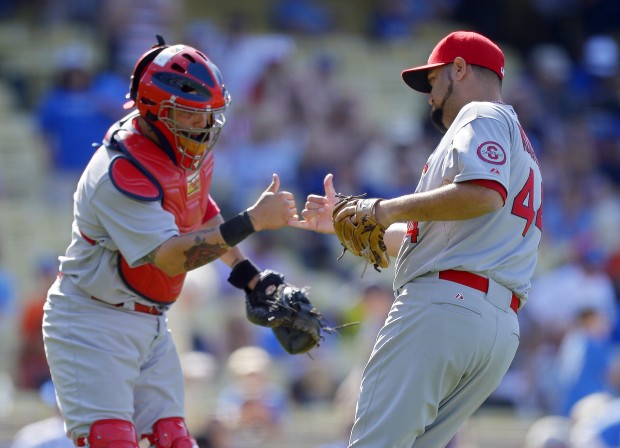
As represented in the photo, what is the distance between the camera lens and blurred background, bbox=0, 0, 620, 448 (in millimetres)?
10125

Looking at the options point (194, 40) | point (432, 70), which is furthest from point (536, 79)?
point (432, 70)

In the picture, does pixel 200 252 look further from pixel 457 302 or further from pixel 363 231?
pixel 457 302

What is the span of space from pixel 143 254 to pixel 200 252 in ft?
0.85

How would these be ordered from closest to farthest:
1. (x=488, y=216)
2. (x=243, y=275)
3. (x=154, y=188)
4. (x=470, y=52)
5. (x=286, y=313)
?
(x=488, y=216) < (x=470, y=52) < (x=154, y=188) < (x=286, y=313) < (x=243, y=275)

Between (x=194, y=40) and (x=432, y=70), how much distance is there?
892cm

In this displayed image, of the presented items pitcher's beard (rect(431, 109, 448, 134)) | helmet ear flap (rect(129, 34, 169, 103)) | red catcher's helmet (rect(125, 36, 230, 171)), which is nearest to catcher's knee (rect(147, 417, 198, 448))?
red catcher's helmet (rect(125, 36, 230, 171))

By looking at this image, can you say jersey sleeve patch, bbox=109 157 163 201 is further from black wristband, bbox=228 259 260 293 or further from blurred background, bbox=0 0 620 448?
blurred background, bbox=0 0 620 448

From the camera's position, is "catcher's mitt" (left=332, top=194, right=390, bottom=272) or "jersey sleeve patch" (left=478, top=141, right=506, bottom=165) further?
"catcher's mitt" (left=332, top=194, right=390, bottom=272)

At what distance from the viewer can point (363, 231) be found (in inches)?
207

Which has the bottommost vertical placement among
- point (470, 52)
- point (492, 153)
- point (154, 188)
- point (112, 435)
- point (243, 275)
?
point (112, 435)

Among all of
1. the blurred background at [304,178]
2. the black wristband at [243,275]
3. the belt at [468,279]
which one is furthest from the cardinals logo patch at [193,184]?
the blurred background at [304,178]

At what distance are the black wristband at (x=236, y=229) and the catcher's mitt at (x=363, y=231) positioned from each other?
411 mm

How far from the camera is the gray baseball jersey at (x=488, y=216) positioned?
503 cm

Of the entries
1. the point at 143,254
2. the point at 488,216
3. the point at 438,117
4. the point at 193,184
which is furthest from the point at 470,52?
the point at 143,254
